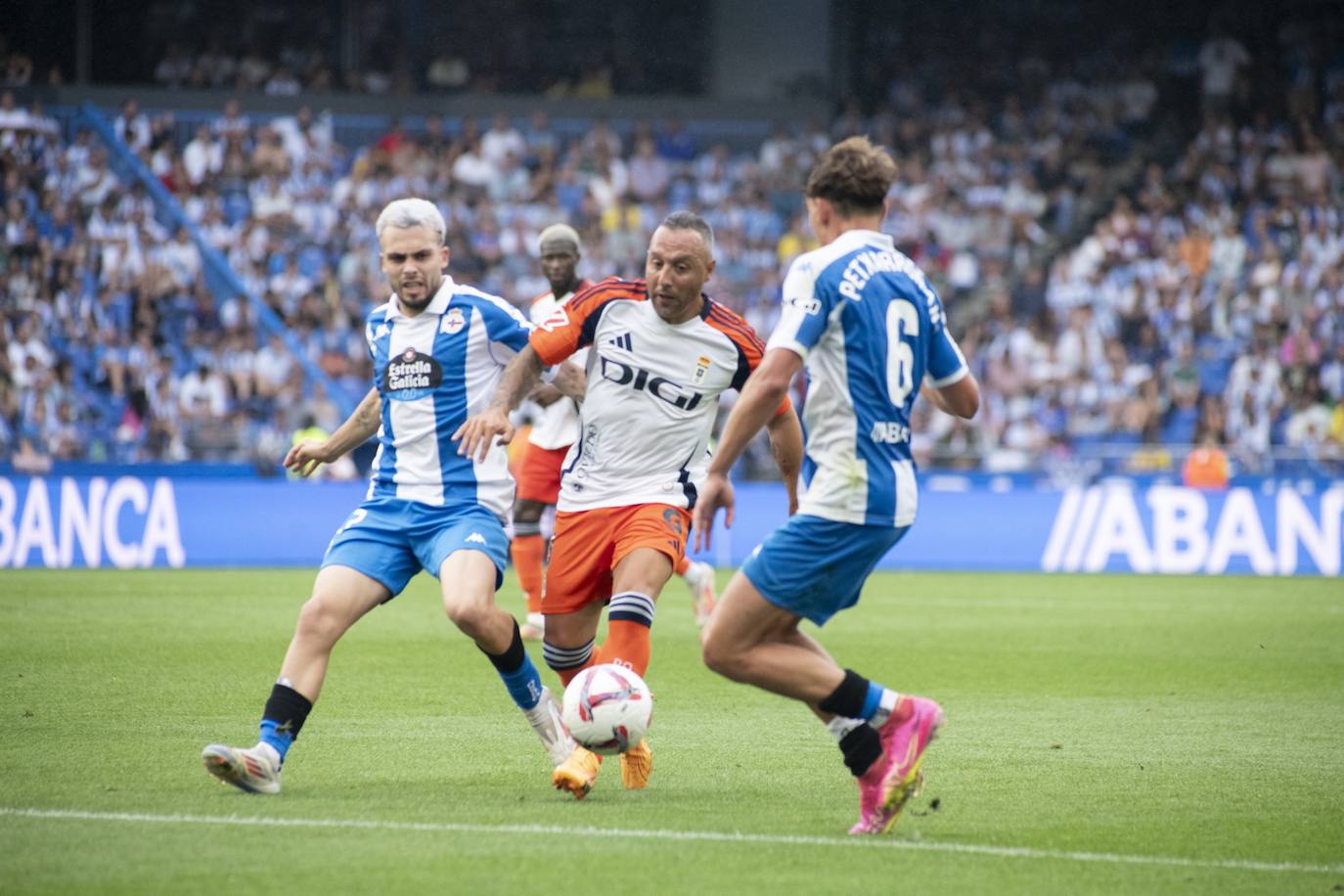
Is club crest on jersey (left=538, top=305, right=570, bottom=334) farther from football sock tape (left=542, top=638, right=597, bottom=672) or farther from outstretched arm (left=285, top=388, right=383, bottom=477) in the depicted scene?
football sock tape (left=542, top=638, right=597, bottom=672)

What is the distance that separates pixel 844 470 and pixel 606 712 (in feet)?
4.29

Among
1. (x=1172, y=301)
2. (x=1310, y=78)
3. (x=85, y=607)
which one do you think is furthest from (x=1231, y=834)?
(x=1310, y=78)

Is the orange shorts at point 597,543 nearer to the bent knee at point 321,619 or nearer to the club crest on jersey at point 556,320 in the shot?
the club crest on jersey at point 556,320

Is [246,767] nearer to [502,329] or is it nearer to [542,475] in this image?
[502,329]

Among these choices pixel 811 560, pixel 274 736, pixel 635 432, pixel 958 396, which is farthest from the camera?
pixel 635 432

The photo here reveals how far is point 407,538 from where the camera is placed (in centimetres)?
688

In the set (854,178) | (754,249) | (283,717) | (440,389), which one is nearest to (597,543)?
(440,389)

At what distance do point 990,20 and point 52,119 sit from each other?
1676 centimetres

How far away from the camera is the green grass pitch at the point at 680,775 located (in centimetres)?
525

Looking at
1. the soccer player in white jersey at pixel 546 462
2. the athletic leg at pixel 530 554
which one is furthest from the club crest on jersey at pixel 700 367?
the athletic leg at pixel 530 554

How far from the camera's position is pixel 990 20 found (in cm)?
3253

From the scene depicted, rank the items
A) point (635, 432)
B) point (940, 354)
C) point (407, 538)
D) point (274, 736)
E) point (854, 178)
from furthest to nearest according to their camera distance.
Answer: point (635, 432) < point (407, 538) < point (274, 736) < point (940, 354) < point (854, 178)

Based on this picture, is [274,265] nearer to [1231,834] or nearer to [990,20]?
[990,20]

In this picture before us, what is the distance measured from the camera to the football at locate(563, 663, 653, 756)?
6340 millimetres
